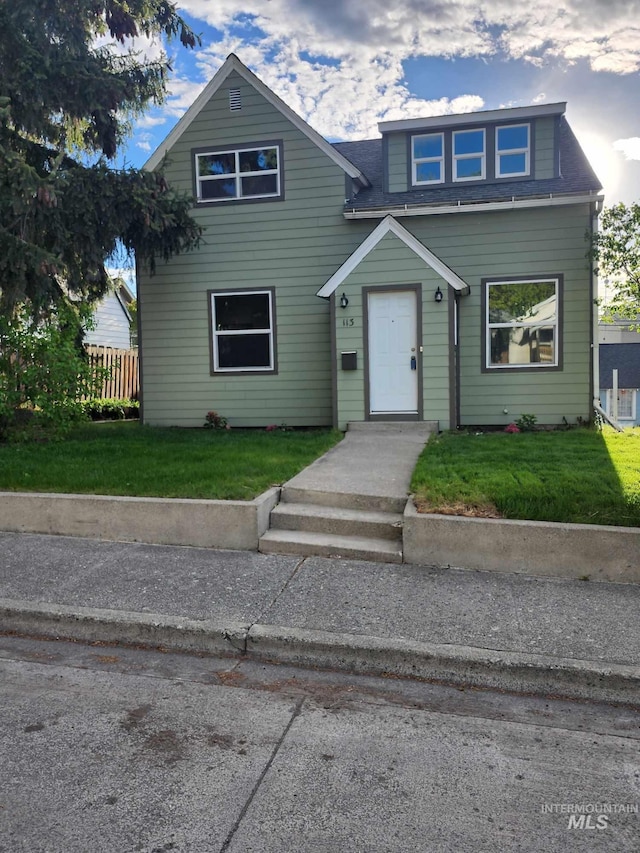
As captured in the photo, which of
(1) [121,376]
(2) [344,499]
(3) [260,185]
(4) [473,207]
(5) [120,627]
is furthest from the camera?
(1) [121,376]

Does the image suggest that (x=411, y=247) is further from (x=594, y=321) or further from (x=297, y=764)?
(x=297, y=764)

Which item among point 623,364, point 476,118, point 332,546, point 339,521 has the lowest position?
point 332,546

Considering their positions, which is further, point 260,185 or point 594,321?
point 260,185

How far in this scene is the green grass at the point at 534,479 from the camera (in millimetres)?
5043

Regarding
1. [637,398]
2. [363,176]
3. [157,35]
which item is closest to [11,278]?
[157,35]

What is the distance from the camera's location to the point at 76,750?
2729mm

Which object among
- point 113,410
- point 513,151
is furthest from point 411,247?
point 113,410

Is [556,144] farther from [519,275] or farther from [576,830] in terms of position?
[576,830]

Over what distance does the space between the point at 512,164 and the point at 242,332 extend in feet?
19.7

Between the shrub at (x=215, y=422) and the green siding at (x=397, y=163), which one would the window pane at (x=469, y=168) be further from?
the shrub at (x=215, y=422)

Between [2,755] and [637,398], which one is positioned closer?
[2,755]

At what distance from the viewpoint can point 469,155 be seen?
11.2 m

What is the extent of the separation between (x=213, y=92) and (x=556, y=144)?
6555mm

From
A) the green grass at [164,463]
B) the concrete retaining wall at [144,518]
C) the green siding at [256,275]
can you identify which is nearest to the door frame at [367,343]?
the green grass at [164,463]
